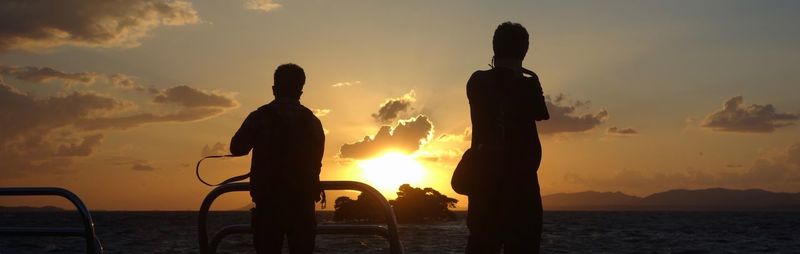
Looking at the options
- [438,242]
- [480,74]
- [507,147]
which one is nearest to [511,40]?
[480,74]

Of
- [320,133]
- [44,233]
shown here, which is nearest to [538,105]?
[320,133]

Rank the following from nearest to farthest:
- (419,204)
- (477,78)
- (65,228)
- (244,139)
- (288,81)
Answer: (477,78) < (244,139) < (288,81) < (65,228) < (419,204)

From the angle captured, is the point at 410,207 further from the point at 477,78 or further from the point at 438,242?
the point at 477,78

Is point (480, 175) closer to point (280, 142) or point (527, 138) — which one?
point (527, 138)

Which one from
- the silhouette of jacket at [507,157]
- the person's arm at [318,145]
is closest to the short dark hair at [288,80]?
the person's arm at [318,145]

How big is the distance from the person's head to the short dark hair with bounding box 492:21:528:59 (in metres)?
1.17

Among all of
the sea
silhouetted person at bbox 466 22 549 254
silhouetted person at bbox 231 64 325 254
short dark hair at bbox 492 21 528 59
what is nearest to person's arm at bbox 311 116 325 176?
silhouetted person at bbox 231 64 325 254

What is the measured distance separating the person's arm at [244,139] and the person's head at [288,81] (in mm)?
253

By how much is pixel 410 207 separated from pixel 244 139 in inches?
3888

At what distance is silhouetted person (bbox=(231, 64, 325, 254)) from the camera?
4645mm

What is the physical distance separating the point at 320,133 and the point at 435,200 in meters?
100

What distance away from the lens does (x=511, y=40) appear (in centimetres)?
420

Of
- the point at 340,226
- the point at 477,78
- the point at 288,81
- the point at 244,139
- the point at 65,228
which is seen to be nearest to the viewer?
the point at 477,78

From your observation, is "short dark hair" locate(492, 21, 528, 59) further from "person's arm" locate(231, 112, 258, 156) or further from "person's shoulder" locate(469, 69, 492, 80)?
"person's arm" locate(231, 112, 258, 156)
